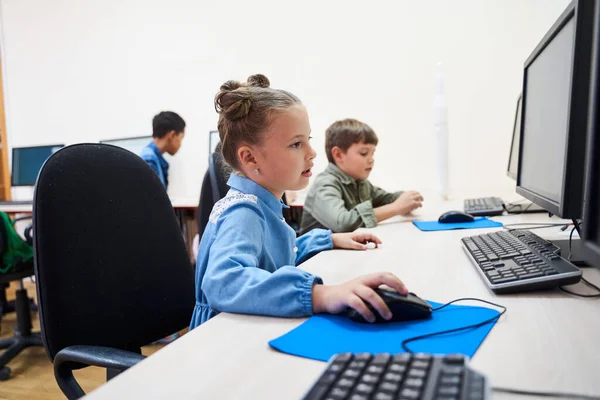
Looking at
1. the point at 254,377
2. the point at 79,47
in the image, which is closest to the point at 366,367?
the point at 254,377

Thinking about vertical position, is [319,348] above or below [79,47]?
below

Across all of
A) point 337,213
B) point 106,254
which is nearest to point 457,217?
point 337,213

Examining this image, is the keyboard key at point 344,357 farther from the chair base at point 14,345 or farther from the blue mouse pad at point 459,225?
the chair base at point 14,345

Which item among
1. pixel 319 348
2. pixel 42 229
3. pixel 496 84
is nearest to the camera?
pixel 319 348

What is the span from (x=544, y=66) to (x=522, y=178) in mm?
357

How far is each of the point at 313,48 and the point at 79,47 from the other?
2.04 m

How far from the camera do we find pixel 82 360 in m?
0.71

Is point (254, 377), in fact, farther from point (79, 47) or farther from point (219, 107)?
point (79, 47)

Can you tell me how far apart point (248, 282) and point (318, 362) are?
0.67ft

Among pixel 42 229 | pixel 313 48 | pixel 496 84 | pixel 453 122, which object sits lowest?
pixel 42 229

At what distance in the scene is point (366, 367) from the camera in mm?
410

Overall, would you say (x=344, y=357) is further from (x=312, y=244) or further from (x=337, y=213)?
(x=337, y=213)

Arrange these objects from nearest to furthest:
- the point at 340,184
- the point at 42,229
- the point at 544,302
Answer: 1. the point at 544,302
2. the point at 42,229
3. the point at 340,184

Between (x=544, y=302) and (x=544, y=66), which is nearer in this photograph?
(x=544, y=302)
